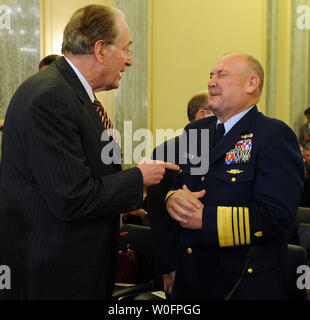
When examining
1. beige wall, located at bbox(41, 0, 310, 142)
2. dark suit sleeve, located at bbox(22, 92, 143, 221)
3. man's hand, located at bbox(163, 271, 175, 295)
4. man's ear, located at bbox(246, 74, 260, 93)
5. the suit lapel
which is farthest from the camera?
beige wall, located at bbox(41, 0, 310, 142)

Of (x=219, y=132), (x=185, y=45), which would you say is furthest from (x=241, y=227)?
(x=185, y=45)

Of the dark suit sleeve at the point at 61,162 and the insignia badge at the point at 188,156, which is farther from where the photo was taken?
the insignia badge at the point at 188,156

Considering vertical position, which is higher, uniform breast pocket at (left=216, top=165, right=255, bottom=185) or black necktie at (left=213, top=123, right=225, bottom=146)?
black necktie at (left=213, top=123, right=225, bottom=146)

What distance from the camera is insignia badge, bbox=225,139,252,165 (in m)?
1.92

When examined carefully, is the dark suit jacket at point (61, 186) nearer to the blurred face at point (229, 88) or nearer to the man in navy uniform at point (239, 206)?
the man in navy uniform at point (239, 206)

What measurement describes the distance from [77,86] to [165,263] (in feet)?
3.07

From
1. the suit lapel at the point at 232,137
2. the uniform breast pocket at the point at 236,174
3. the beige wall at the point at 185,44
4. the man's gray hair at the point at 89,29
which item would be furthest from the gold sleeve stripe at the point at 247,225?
the beige wall at the point at 185,44

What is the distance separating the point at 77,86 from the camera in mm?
1776

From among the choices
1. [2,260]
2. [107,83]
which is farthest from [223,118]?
[2,260]

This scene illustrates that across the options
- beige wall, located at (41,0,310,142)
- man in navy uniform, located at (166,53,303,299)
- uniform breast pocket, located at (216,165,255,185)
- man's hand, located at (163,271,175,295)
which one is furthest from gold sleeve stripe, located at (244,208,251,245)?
beige wall, located at (41,0,310,142)

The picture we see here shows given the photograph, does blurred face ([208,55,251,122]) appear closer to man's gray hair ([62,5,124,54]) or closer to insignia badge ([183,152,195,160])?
insignia badge ([183,152,195,160])

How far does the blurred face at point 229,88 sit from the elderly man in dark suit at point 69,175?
45 cm

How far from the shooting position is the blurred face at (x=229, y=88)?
2.08m

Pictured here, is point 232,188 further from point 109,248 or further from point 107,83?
point 107,83
